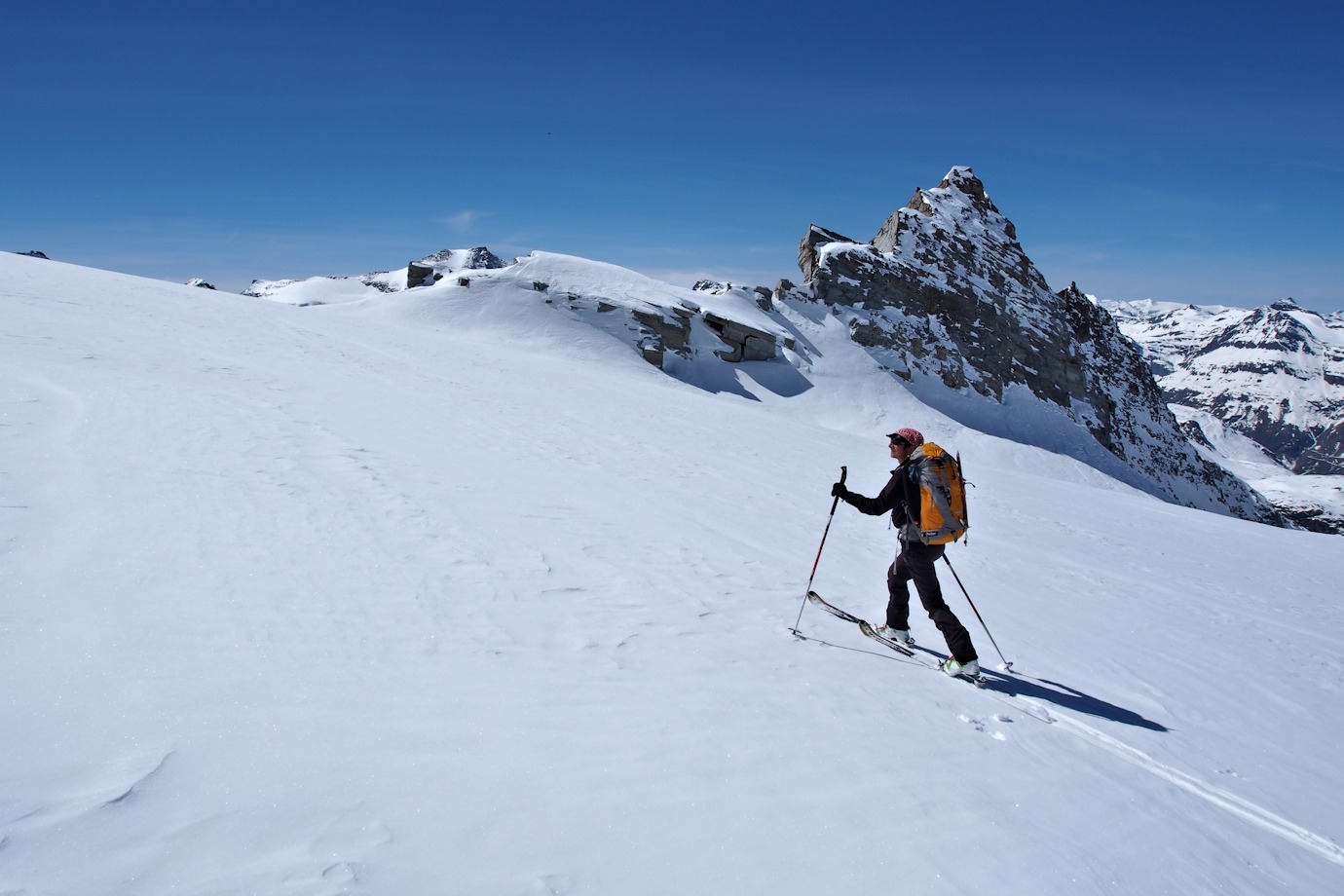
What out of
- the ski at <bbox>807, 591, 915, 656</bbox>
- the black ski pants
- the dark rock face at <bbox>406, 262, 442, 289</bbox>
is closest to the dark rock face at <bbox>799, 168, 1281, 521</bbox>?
the dark rock face at <bbox>406, 262, 442, 289</bbox>

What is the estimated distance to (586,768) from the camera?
3.48 m

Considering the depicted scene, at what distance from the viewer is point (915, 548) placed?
6.11 m

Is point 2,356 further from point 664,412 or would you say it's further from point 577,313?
point 577,313

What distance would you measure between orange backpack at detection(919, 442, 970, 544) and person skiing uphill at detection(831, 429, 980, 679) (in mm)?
69

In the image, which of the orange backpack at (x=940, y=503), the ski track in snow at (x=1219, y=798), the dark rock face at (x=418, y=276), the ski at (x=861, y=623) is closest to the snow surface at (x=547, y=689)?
the ski track in snow at (x=1219, y=798)

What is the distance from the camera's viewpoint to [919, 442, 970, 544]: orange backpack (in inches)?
230

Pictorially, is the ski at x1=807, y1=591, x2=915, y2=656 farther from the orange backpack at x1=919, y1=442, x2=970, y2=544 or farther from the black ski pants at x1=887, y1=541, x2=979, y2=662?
the orange backpack at x1=919, y1=442, x2=970, y2=544

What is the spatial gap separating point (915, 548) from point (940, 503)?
52cm

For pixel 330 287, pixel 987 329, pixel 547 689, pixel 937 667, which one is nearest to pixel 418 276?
pixel 937 667

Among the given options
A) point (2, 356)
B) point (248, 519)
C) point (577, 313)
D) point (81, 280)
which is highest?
point (577, 313)

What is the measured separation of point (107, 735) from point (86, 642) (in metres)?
1.04

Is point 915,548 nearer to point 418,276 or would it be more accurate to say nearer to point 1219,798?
point 1219,798

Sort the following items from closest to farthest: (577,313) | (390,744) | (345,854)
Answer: (345,854), (390,744), (577,313)

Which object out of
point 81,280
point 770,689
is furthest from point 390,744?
point 81,280
